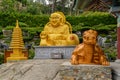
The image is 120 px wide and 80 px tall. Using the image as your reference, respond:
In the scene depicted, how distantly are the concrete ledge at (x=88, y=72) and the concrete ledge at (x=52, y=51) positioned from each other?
252 inches

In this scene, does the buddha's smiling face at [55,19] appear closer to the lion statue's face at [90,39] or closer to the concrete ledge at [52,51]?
the concrete ledge at [52,51]

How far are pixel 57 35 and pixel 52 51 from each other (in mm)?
776

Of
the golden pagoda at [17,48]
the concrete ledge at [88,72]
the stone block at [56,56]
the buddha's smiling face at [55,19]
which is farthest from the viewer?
the buddha's smiling face at [55,19]

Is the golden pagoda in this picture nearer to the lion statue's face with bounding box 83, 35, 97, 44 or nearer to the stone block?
the stone block

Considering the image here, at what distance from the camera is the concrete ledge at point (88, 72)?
7.02 m

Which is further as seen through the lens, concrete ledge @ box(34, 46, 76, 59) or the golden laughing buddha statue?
the golden laughing buddha statue

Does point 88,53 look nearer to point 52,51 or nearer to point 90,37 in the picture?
point 90,37

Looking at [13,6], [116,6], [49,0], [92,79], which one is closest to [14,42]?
[116,6]

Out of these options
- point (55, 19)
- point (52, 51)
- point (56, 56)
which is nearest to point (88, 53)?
point (56, 56)

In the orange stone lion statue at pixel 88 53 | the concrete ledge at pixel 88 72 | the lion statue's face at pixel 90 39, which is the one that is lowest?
the concrete ledge at pixel 88 72

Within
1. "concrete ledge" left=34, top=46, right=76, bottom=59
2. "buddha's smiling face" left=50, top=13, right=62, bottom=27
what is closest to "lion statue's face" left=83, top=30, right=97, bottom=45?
"concrete ledge" left=34, top=46, right=76, bottom=59

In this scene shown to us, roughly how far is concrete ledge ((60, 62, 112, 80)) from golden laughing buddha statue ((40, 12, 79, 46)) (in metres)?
6.63

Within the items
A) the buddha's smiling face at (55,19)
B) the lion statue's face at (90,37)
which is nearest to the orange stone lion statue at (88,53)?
the lion statue's face at (90,37)

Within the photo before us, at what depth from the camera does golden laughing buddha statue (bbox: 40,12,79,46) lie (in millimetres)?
13820
